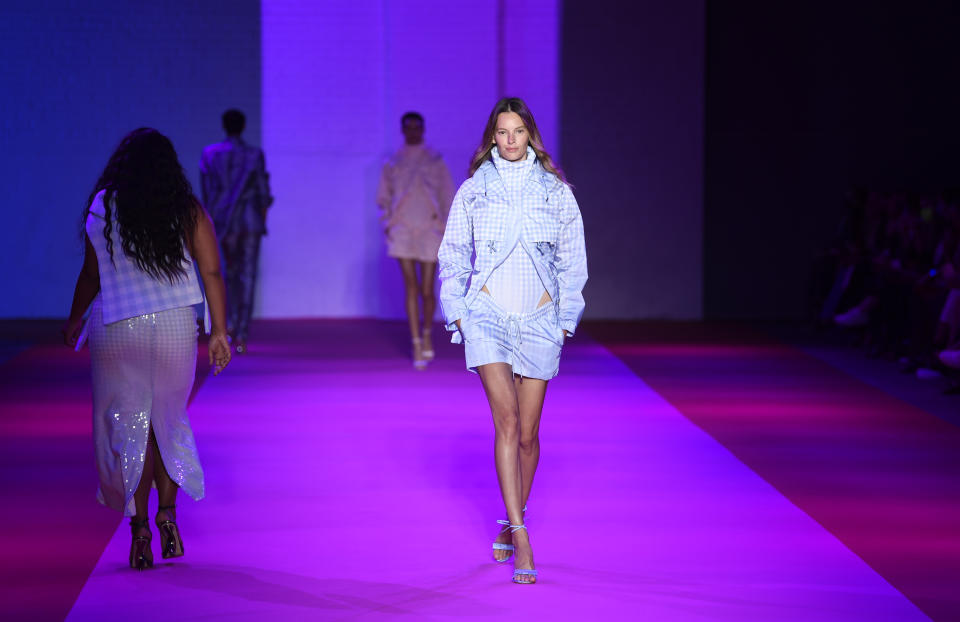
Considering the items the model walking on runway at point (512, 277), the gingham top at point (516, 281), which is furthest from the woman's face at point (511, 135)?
the gingham top at point (516, 281)

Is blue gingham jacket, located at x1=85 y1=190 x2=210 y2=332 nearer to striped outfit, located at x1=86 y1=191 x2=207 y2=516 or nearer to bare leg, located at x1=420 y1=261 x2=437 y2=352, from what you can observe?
striped outfit, located at x1=86 y1=191 x2=207 y2=516

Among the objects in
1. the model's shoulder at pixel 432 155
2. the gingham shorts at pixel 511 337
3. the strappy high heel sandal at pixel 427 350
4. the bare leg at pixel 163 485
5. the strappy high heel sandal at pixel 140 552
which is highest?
the model's shoulder at pixel 432 155

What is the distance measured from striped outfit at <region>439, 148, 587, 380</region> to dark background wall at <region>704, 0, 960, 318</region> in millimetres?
9458

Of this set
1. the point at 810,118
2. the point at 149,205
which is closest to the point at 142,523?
the point at 149,205

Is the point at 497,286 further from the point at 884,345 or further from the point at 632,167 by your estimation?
the point at 632,167

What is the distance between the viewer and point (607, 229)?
44.3 feet

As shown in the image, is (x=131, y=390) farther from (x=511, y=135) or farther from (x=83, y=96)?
(x=83, y=96)

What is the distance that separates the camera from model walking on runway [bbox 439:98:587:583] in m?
4.16

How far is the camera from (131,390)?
4.15 m

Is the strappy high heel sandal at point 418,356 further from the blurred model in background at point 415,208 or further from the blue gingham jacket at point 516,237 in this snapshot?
the blue gingham jacket at point 516,237

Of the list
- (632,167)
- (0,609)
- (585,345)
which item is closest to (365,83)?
(632,167)

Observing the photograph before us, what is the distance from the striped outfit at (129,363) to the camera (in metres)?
4.14

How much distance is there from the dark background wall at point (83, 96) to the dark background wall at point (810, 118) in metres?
4.71

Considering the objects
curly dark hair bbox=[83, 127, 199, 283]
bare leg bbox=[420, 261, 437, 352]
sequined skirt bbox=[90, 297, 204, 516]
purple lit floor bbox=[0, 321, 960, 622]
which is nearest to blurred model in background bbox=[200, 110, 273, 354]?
bare leg bbox=[420, 261, 437, 352]
